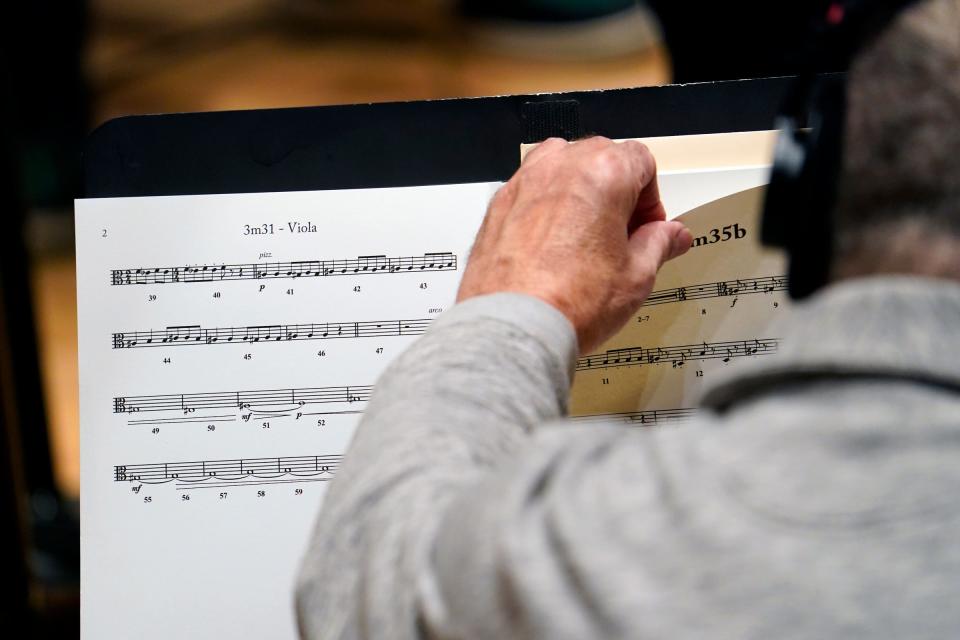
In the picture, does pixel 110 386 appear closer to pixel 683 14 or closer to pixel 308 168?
pixel 308 168

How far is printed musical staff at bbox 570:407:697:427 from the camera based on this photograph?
1.06m

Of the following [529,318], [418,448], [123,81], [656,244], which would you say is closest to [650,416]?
[656,244]

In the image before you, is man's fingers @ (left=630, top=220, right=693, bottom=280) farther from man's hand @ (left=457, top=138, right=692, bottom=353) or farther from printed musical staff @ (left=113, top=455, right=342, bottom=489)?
printed musical staff @ (left=113, top=455, right=342, bottom=489)

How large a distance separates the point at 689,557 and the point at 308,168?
0.75 m

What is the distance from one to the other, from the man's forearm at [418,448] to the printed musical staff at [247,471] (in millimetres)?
371

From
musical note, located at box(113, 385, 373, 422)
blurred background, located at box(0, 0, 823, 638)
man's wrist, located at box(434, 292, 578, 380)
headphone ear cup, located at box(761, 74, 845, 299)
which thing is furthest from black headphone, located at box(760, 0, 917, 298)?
blurred background, located at box(0, 0, 823, 638)

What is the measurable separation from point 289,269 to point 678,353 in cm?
42

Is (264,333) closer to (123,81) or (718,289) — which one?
(718,289)

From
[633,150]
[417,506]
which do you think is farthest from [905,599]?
[633,150]

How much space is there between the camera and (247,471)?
104 cm

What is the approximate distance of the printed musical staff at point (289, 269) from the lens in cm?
106

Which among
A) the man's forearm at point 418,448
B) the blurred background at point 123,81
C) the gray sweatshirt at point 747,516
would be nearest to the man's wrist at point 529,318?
the man's forearm at point 418,448

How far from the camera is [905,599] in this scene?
429 millimetres

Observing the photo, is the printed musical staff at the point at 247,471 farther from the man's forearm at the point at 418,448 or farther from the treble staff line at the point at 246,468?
the man's forearm at the point at 418,448
